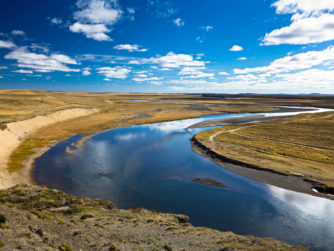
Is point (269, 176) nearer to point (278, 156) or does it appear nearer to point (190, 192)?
point (278, 156)

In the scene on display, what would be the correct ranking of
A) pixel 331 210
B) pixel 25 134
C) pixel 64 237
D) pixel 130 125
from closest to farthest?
pixel 64 237, pixel 331 210, pixel 25 134, pixel 130 125

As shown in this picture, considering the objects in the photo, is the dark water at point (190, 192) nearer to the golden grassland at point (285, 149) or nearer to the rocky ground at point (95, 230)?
the rocky ground at point (95, 230)

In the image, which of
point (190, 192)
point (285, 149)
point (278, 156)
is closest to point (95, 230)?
point (190, 192)

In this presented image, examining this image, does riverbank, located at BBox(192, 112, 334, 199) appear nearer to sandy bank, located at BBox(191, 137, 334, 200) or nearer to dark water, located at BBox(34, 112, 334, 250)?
sandy bank, located at BBox(191, 137, 334, 200)

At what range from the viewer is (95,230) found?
14758 mm

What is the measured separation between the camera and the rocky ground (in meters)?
11.8

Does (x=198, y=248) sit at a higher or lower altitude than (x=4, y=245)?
lower

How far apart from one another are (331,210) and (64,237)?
27.0m

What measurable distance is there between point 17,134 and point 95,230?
161ft

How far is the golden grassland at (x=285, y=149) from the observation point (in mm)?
32125

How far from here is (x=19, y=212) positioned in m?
13.8

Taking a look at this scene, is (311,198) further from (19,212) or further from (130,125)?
(130,125)

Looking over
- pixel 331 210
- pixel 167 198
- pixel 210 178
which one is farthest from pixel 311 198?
pixel 167 198

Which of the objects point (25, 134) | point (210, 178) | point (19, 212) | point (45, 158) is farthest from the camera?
point (25, 134)
